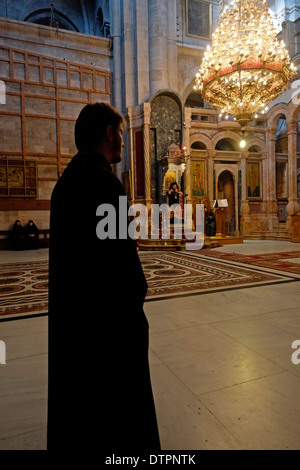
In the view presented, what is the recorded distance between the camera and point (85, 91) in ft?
36.3

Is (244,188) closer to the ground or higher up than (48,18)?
closer to the ground

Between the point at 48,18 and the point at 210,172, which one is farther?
the point at 48,18

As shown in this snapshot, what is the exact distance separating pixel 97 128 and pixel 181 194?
29.2 ft

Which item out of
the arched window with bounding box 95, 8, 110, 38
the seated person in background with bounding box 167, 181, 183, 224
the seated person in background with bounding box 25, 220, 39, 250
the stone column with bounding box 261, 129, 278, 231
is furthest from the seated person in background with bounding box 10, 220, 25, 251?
the stone column with bounding box 261, 129, 278, 231

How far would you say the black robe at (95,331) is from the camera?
93cm

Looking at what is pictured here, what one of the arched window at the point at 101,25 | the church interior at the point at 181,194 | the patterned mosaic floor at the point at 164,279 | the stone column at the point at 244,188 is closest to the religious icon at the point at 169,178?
the church interior at the point at 181,194

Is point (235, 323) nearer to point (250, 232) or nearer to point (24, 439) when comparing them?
point (24, 439)

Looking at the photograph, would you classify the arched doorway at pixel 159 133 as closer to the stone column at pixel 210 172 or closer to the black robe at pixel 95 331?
the stone column at pixel 210 172

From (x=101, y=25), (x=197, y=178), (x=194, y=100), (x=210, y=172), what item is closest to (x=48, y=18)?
(x=101, y=25)

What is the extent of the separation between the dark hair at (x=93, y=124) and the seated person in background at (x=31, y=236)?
9314 mm

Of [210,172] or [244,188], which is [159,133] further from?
[244,188]

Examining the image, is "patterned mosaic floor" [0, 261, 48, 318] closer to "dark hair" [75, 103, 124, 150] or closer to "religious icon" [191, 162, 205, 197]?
"dark hair" [75, 103, 124, 150]

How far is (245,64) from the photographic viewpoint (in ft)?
20.8
